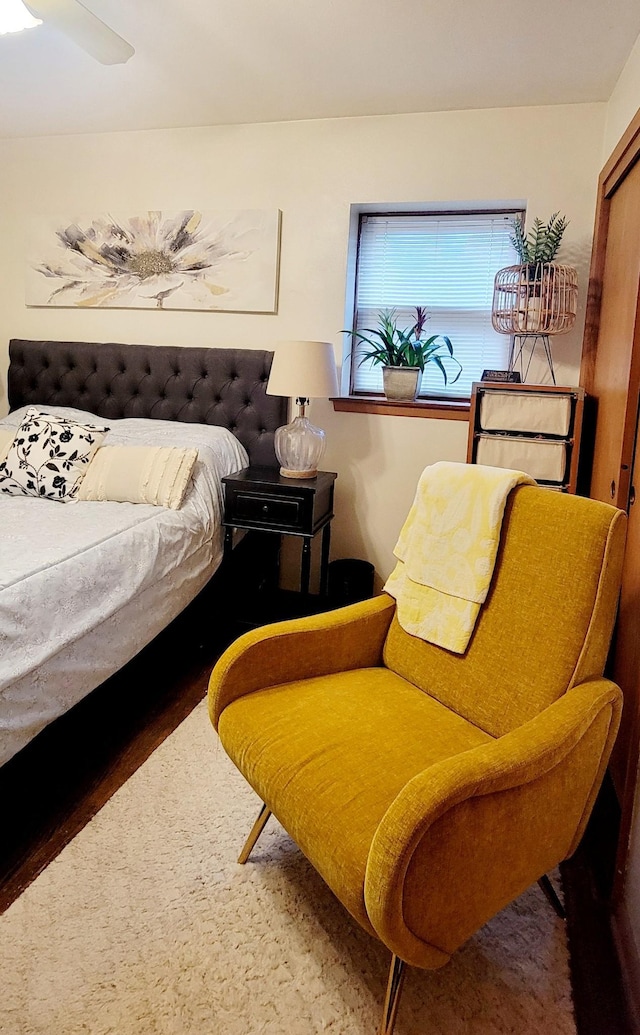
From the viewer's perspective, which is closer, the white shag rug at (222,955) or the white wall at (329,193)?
the white shag rug at (222,955)

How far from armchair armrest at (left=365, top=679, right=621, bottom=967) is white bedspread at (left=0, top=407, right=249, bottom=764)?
105 centimetres

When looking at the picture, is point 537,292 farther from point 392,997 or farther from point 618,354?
point 392,997

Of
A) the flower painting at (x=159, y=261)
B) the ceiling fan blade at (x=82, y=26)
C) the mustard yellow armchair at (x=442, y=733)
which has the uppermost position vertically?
the ceiling fan blade at (x=82, y=26)

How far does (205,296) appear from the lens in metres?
3.34

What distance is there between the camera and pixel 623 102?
243 cm

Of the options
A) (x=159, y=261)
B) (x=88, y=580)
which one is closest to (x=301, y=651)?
(x=88, y=580)

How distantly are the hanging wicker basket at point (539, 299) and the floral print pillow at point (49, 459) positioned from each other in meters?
1.81

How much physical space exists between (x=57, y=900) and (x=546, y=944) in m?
1.10

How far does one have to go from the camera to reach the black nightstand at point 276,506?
111 inches

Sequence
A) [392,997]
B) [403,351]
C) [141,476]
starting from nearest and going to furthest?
[392,997]
[141,476]
[403,351]

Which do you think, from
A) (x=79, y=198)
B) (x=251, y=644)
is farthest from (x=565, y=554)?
(x=79, y=198)

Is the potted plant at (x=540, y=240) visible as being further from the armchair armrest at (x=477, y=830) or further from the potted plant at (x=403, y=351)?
the armchair armrest at (x=477, y=830)

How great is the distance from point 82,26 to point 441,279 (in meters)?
1.84

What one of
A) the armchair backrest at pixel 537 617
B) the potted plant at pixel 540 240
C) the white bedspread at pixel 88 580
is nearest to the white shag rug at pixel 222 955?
the white bedspread at pixel 88 580
